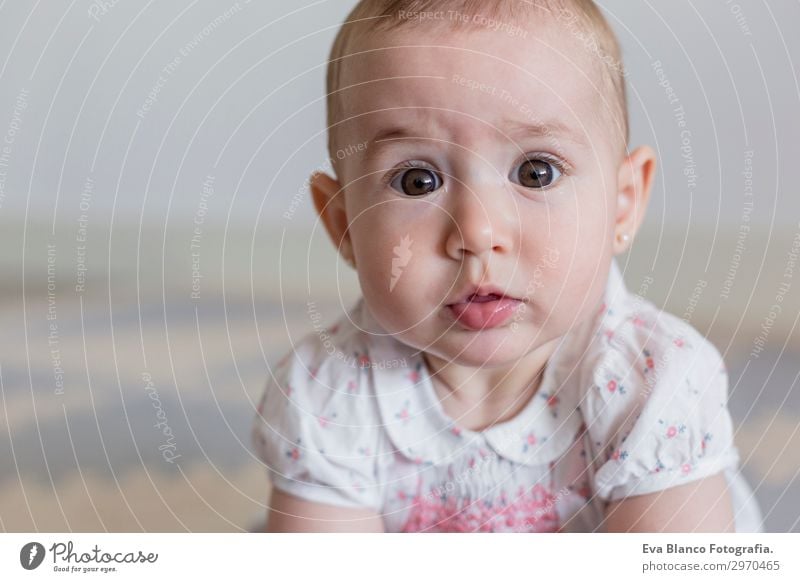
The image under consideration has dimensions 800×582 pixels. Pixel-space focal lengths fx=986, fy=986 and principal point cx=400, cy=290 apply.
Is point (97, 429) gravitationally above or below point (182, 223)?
below

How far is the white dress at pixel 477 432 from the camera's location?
0.82 meters

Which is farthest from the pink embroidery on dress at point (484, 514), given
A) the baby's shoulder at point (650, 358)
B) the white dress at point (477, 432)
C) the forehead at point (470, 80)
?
the forehead at point (470, 80)

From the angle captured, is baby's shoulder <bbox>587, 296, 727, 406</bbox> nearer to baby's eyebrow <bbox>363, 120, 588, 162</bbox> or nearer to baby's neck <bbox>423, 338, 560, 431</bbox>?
baby's neck <bbox>423, 338, 560, 431</bbox>

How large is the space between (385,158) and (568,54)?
153 millimetres

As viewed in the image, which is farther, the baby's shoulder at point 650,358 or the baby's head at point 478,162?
the baby's shoulder at point 650,358

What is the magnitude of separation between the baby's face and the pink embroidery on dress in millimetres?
146

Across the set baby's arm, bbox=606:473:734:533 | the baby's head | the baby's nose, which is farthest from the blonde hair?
baby's arm, bbox=606:473:734:533

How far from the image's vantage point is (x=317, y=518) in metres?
0.84

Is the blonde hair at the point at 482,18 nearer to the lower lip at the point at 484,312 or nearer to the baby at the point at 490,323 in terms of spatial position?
the baby at the point at 490,323

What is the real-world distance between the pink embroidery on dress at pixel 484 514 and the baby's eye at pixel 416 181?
276mm

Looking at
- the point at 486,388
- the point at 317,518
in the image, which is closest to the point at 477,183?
the point at 486,388
